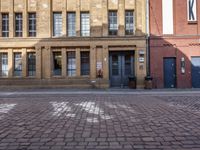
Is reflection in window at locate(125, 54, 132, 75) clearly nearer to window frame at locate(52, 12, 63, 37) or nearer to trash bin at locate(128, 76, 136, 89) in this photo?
trash bin at locate(128, 76, 136, 89)

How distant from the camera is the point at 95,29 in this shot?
28.4 m

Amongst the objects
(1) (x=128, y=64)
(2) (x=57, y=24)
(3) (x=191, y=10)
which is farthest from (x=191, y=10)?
(2) (x=57, y=24)

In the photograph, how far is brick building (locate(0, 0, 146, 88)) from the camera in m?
28.1

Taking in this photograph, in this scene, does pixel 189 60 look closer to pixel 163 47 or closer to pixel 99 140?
pixel 163 47

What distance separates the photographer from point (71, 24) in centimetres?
2909

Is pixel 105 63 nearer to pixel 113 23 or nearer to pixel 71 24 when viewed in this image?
pixel 113 23

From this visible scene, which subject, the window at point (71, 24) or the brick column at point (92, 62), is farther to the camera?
the window at point (71, 24)

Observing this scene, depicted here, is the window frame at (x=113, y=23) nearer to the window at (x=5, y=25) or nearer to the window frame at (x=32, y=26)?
the window frame at (x=32, y=26)

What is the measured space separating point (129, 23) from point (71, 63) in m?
6.33

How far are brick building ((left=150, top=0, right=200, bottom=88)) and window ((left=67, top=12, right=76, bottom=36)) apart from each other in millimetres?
6880

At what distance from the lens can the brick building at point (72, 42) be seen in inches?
1108

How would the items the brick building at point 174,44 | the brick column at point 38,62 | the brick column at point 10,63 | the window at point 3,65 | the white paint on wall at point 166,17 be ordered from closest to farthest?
the brick building at point 174,44
the white paint on wall at point 166,17
the brick column at point 38,62
the brick column at point 10,63
the window at point 3,65

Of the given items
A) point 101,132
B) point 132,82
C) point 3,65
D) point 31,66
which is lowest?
point 101,132

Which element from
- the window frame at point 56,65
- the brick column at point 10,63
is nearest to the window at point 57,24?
the window frame at point 56,65
